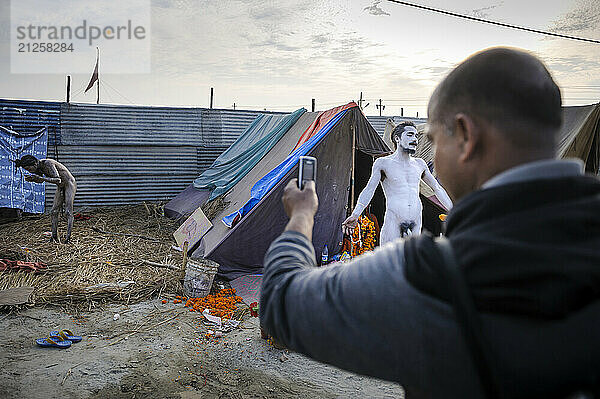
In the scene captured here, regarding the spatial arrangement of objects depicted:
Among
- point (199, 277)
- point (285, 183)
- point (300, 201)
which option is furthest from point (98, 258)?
point (300, 201)

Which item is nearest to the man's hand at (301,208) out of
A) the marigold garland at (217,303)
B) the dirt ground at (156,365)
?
the dirt ground at (156,365)

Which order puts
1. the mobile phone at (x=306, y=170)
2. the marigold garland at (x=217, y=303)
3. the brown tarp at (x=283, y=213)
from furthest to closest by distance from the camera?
the brown tarp at (x=283, y=213), the marigold garland at (x=217, y=303), the mobile phone at (x=306, y=170)

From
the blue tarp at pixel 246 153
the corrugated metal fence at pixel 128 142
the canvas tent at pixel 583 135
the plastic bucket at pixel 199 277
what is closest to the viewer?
the plastic bucket at pixel 199 277

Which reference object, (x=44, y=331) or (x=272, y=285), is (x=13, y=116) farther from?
(x=272, y=285)

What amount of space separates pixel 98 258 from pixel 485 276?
7301 mm

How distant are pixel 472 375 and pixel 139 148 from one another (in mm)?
12433

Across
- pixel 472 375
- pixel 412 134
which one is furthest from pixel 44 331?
pixel 472 375

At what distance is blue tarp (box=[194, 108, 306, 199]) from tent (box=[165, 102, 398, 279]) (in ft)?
1.25

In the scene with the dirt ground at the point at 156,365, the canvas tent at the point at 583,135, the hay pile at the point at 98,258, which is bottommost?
the dirt ground at the point at 156,365

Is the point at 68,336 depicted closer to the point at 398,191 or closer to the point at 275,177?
the point at 275,177

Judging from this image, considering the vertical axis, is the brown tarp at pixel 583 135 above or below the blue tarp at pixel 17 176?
above

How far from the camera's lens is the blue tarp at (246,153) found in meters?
8.91

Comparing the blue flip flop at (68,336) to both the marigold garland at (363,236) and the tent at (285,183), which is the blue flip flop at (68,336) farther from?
the marigold garland at (363,236)

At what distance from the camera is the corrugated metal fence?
10.9 metres
